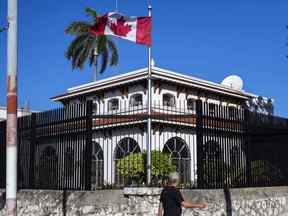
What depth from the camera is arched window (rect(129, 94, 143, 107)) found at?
109 ft

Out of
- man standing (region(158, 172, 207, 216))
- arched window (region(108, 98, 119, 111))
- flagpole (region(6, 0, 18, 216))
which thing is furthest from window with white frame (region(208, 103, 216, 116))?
arched window (region(108, 98, 119, 111))

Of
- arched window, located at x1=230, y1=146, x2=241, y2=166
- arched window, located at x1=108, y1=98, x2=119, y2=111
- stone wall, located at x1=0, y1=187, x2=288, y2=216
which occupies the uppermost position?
arched window, located at x1=108, y1=98, x2=119, y2=111

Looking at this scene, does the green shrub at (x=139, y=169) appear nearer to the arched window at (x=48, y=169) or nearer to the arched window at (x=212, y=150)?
the arched window at (x=212, y=150)

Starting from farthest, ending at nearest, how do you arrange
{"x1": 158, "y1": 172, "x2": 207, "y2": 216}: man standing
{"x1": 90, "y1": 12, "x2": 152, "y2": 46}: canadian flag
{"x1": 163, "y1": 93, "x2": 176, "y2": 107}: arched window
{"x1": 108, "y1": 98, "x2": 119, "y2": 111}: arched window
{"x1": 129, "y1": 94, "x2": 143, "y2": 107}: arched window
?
{"x1": 108, "y1": 98, "x2": 119, "y2": 111}: arched window
{"x1": 163, "y1": 93, "x2": 176, "y2": 107}: arched window
{"x1": 129, "y1": 94, "x2": 143, "y2": 107}: arched window
{"x1": 90, "y1": 12, "x2": 152, "y2": 46}: canadian flag
{"x1": 158, "y1": 172, "x2": 207, "y2": 216}: man standing

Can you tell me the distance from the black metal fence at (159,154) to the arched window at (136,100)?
1880cm

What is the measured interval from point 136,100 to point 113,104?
84.0 inches

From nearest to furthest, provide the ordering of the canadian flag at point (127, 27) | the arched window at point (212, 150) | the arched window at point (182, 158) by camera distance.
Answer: the arched window at point (212, 150) < the canadian flag at point (127, 27) < the arched window at point (182, 158)

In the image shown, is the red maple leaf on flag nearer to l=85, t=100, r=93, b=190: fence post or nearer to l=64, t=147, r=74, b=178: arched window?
l=85, t=100, r=93, b=190: fence post

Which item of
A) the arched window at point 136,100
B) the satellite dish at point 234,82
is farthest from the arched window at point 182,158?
the satellite dish at point 234,82

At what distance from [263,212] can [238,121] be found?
7.84ft

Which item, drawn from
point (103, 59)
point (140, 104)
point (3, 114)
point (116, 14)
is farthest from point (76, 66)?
point (116, 14)

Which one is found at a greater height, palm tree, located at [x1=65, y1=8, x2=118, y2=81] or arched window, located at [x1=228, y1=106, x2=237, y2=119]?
palm tree, located at [x1=65, y1=8, x2=118, y2=81]

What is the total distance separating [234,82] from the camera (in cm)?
3966

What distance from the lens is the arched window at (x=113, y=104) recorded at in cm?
3447
